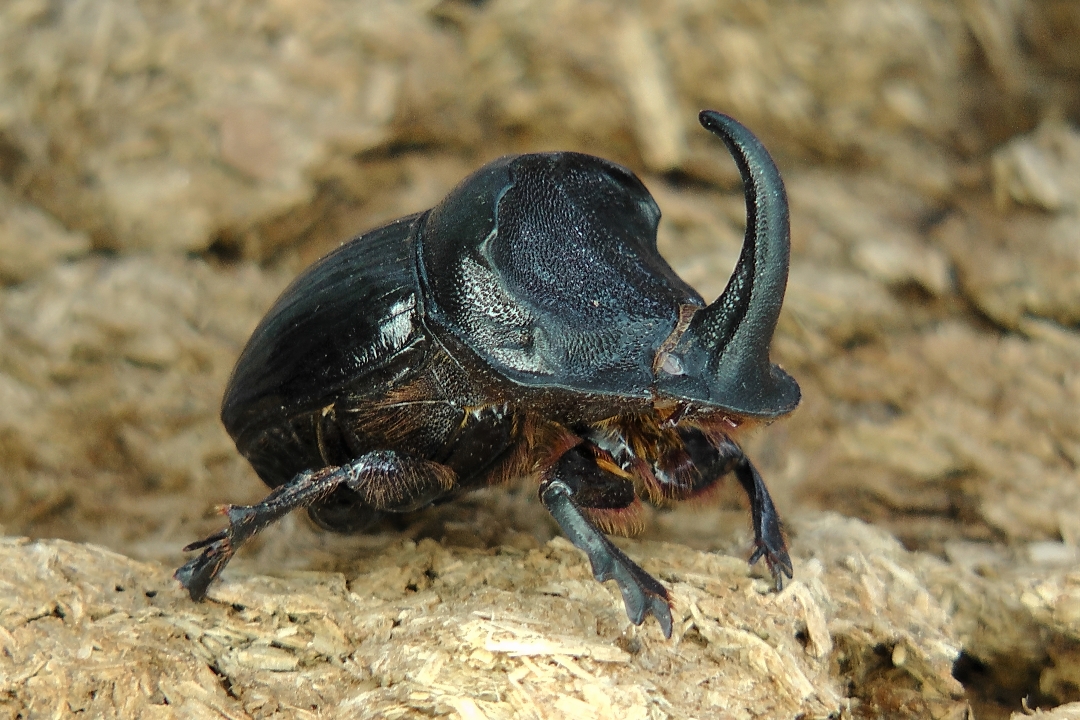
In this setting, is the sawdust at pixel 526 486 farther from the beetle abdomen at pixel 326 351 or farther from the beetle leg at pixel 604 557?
the beetle abdomen at pixel 326 351

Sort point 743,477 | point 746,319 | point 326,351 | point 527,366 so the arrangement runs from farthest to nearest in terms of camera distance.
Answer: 1. point 743,477
2. point 326,351
3. point 527,366
4. point 746,319

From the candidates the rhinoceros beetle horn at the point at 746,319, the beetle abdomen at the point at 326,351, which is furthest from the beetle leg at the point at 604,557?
the beetle abdomen at the point at 326,351

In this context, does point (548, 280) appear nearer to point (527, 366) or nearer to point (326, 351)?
point (527, 366)

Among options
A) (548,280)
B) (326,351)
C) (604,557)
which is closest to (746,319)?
(548,280)

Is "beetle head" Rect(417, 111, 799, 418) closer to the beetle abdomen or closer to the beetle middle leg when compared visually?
the beetle abdomen

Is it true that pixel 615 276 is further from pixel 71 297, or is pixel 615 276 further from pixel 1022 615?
pixel 71 297

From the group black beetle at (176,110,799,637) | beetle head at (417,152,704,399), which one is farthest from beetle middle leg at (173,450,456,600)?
beetle head at (417,152,704,399)
